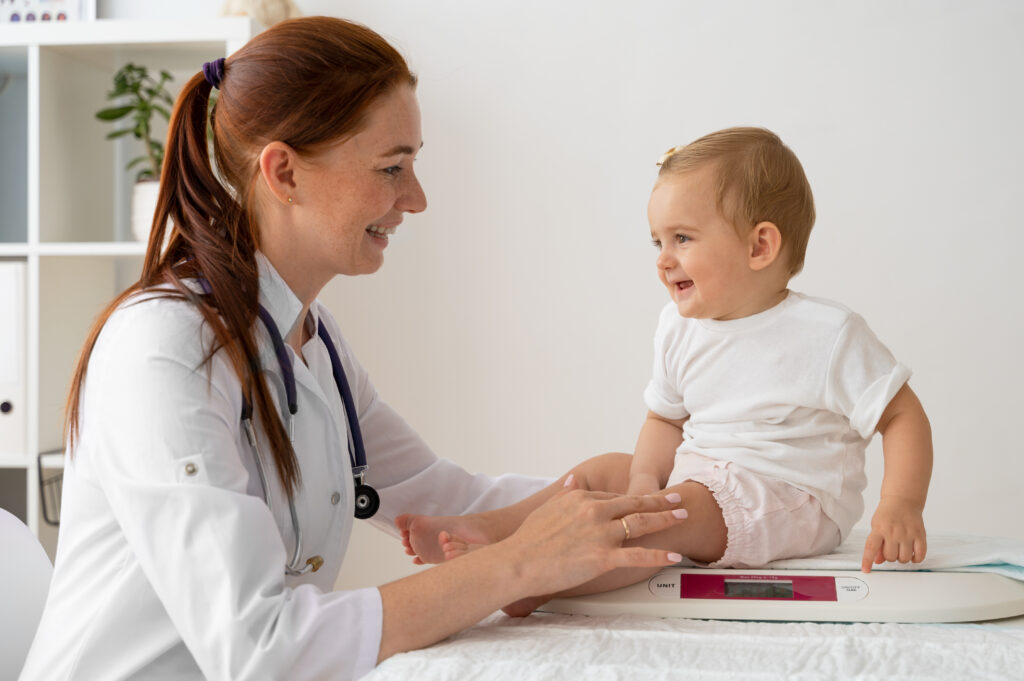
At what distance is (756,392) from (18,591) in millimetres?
981

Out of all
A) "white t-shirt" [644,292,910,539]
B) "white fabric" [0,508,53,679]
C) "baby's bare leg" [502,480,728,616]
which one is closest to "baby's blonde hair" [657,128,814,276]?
"white t-shirt" [644,292,910,539]

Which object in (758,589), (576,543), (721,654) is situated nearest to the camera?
(721,654)

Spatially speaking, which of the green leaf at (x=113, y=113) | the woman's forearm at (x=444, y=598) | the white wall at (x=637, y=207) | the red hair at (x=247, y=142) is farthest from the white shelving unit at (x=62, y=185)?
the woman's forearm at (x=444, y=598)

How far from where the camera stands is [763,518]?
4.24 feet

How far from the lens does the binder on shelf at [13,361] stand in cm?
228

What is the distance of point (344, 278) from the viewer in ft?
8.52

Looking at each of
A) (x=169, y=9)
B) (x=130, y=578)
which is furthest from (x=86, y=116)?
(x=130, y=578)

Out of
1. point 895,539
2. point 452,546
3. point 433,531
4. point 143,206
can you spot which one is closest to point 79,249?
point 143,206

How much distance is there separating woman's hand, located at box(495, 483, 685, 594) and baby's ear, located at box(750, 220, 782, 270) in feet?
1.42

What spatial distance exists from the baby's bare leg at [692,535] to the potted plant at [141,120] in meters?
1.54

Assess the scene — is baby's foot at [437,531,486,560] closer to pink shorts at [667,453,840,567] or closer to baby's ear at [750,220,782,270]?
pink shorts at [667,453,840,567]

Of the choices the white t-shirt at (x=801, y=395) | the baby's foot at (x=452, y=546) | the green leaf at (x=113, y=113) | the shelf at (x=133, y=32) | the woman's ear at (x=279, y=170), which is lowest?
the baby's foot at (x=452, y=546)

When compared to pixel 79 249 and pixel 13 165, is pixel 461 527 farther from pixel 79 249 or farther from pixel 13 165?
pixel 13 165

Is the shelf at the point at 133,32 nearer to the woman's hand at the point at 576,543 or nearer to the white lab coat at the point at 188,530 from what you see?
the white lab coat at the point at 188,530
